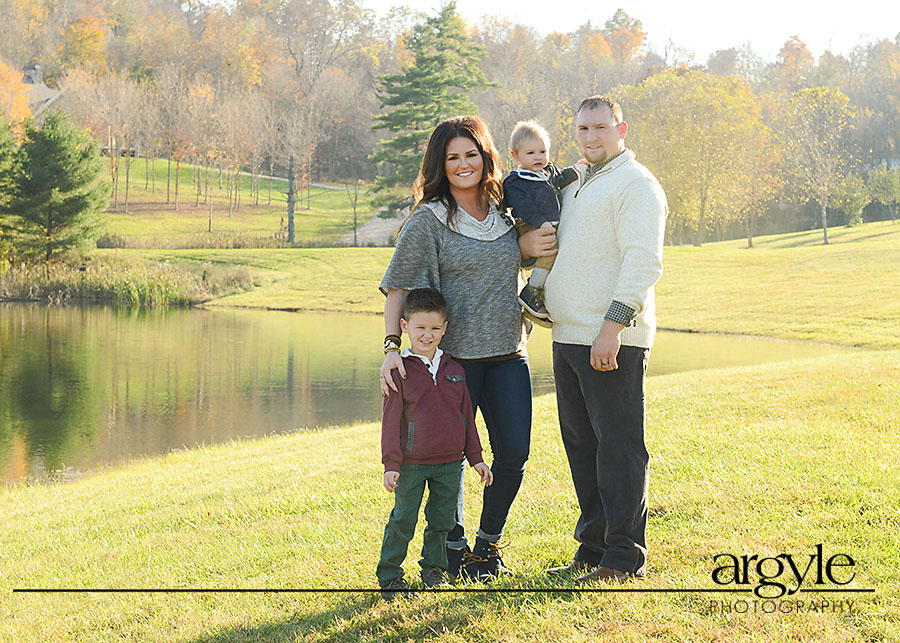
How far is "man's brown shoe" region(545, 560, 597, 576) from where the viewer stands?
12.3 ft

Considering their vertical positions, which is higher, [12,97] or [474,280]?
[12,97]

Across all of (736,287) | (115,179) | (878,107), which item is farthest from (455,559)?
(878,107)

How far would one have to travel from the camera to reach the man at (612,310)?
343 centimetres

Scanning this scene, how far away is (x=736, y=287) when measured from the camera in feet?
96.9

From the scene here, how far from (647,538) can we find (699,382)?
20.5ft

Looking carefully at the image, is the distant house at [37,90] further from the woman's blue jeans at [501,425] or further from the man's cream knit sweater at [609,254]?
the man's cream knit sweater at [609,254]

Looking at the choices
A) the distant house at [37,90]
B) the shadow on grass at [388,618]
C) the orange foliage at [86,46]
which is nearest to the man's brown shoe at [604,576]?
the shadow on grass at [388,618]

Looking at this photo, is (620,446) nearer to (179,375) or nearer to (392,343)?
(392,343)

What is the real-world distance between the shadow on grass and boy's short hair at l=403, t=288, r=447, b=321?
119 cm

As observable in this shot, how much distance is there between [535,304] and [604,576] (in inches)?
47.3

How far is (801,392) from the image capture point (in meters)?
7.70

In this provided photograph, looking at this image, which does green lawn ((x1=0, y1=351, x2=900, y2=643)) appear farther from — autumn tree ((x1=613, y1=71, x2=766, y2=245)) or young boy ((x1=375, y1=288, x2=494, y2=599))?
autumn tree ((x1=613, y1=71, x2=766, y2=245))

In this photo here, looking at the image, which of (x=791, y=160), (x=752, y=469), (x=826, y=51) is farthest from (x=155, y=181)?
(x=826, y=51)

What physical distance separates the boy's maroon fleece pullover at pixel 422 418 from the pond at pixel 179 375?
23.3 ft
